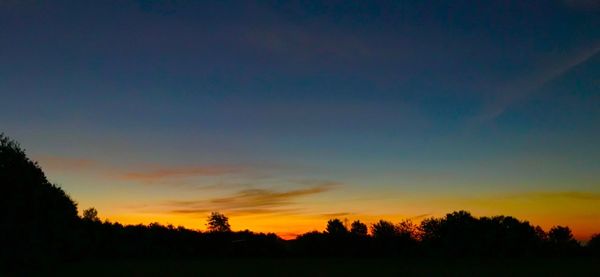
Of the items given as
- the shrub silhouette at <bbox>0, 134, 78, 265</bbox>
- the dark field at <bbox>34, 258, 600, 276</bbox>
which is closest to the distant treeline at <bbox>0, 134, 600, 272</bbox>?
the dark field at <bbox>34, 258, 600, 276</bbox>

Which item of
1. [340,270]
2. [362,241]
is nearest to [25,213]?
[340,270]

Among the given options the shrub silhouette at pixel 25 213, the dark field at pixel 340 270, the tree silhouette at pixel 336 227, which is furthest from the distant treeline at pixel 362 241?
the shrub silhouette at pixel 25 213

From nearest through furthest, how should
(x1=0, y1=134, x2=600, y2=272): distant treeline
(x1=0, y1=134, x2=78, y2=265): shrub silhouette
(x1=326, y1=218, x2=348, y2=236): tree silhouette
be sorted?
(x1=0, y1=134, x2=78, y2=265): shrub silhouette → (x1=0, y1=134, x2=600, y2=272): distant treeline → (x1=326, y1=218, x2=348, y2=236): tree silhouette

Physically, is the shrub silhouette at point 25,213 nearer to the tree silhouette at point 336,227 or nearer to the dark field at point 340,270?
the dark field at point 340,270

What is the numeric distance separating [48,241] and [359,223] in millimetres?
123091

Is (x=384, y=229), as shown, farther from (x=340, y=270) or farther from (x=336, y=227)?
(x=340, y=270)

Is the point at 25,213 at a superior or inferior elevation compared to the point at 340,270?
superior

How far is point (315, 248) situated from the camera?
146250mm

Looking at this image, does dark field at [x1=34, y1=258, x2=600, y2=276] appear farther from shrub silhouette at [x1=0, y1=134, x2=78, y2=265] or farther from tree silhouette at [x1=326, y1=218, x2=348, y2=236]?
tree silhouette at [x1=326, y1=218, x2=348, y2=236]

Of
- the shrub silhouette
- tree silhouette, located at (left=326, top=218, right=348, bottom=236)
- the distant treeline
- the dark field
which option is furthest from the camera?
tree silhouette, located at (left=326, top=218, right=348, bottom=236)

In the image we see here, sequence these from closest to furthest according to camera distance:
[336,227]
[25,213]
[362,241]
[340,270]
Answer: [25,213] → [340,270] → [362,241] → [336,227]

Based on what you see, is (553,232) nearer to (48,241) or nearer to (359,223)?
(359,223)

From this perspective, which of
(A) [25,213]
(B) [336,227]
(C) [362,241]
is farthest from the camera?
(B) [336,227]

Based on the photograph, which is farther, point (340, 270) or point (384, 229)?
point (384, 229)
